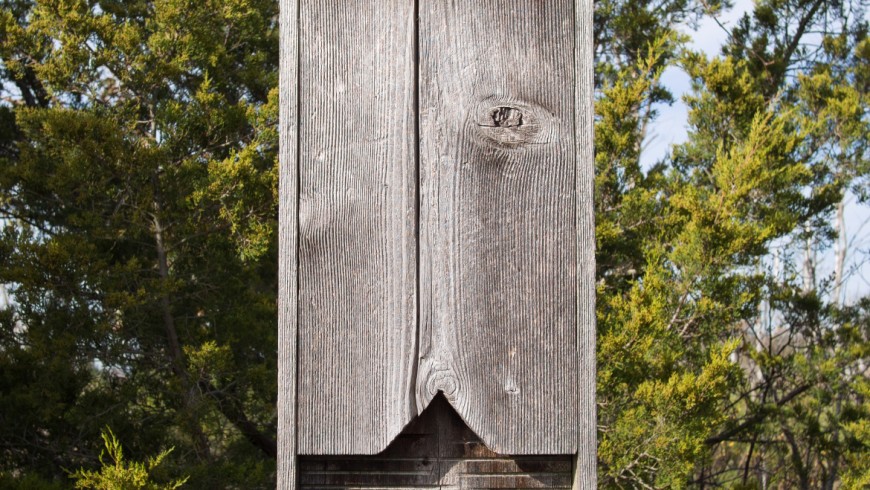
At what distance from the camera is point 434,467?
1427mm

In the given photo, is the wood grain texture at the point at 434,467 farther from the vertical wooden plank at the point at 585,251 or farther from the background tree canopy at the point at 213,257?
the background tree canopy at the point at 213,257

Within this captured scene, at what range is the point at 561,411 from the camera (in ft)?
4.63

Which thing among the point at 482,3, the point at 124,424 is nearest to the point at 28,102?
the point at 124,424

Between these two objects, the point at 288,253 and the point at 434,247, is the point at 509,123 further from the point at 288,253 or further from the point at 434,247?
the point at 288,253

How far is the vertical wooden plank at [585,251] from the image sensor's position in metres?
1.40

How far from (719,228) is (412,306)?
15.3 feet

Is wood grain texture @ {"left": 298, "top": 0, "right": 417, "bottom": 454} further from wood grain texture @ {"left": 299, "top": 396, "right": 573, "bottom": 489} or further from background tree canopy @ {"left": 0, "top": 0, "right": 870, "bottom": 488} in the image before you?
background tree canopy @ {"left": 0, "top": 0, "right": 870, "bottom": 488}

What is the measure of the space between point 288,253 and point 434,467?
37 cm

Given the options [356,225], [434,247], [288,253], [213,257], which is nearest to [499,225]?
[434,247]

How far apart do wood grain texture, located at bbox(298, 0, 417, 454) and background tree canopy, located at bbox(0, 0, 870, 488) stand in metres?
3.96

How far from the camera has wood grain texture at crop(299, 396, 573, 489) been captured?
142 cm

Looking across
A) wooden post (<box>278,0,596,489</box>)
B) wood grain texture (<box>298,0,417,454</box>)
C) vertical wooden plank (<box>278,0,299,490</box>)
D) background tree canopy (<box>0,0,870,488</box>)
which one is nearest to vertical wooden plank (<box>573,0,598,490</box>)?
wooden post (<box>278,0,596,489</box>)

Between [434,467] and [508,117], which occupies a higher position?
[508,117]

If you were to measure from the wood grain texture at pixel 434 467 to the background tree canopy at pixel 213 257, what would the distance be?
388 centimetres
